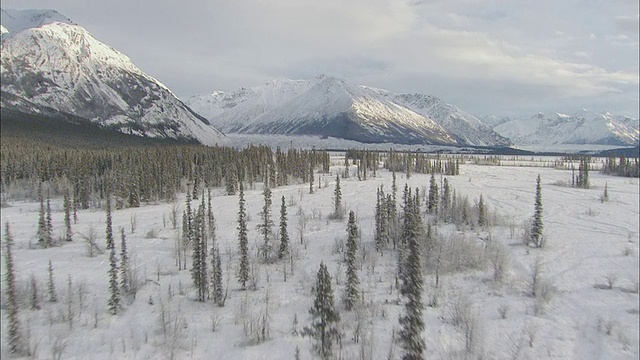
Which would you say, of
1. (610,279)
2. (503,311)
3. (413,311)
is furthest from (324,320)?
(610,279)

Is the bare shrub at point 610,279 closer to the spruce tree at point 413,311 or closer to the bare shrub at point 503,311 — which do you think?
the bare shrub at point 503,311

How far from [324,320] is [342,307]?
267cm

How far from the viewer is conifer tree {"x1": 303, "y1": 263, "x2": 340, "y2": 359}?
398 inches

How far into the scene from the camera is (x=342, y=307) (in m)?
13.1

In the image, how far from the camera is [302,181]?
6172 centimetres

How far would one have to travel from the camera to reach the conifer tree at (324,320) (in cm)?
1010

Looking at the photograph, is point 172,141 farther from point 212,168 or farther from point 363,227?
point 363,227

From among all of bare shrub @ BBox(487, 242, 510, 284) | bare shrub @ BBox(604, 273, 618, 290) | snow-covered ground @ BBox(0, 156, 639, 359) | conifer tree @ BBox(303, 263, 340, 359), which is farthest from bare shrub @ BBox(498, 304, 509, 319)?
conifer tree @ BBox(303, 263, 340, 359)

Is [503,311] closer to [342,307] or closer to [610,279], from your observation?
[342,307]

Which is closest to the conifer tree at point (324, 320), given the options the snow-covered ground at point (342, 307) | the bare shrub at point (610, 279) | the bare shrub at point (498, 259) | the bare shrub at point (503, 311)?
the snow-covered ground at point (342, 307)

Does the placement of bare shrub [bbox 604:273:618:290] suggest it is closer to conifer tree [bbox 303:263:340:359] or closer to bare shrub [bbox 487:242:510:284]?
bare shrub [bbox 487:242:510:284]

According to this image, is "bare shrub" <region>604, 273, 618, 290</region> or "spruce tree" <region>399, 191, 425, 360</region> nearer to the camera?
"spruce tree" <region>399, 191, 425, 360</region>

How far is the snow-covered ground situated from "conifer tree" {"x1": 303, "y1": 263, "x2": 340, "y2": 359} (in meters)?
0.44

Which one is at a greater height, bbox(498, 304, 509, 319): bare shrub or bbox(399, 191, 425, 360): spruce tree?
bbox(399, 191, 425, 360): spruce tree
